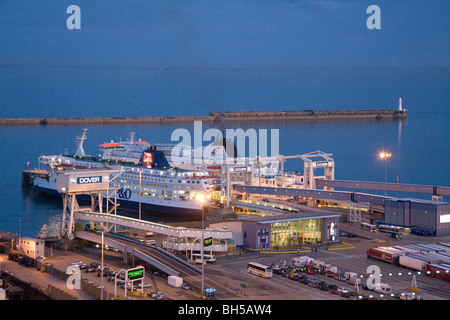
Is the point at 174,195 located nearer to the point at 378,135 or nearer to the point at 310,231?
the point at 310,231

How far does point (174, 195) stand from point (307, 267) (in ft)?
59.3

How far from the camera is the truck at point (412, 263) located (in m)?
24.6

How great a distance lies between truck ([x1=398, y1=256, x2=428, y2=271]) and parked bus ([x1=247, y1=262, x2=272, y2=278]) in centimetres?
544

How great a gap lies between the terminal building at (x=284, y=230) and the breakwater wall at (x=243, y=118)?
201 ft

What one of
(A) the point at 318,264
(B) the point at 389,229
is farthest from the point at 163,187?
(A) the point at 318,264

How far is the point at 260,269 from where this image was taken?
2339cm

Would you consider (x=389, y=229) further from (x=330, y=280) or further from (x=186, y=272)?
(x=186, y=272)

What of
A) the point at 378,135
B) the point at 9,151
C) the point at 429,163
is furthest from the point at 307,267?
the point at 378,135

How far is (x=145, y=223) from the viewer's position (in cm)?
2819

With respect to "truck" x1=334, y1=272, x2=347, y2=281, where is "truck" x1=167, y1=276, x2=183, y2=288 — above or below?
above

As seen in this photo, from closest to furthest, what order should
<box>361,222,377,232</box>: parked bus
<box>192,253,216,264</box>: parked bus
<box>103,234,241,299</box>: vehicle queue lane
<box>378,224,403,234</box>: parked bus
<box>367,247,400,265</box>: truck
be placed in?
<box>103,234,241,299</box>: vehicle queue lane
<box>192,253,216,264</box>: parked bus
<box>367,247,400,265</box>: truck
<box>378,224,403,234</box>: parked bus
<box>361,222,377,232</box>: parked bus

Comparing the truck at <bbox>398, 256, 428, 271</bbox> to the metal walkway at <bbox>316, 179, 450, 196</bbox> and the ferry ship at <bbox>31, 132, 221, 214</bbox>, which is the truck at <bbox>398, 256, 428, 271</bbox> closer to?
the metal walkway at <bbox>316, 179, 450, 196</bbox>

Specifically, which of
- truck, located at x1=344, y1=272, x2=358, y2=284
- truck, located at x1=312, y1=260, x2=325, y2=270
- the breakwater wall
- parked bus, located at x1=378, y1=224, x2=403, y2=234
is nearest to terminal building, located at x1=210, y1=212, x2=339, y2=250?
parked bus, located at x1=378, y1=224, x2=403, y2=234

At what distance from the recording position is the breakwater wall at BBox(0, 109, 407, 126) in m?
97.0
